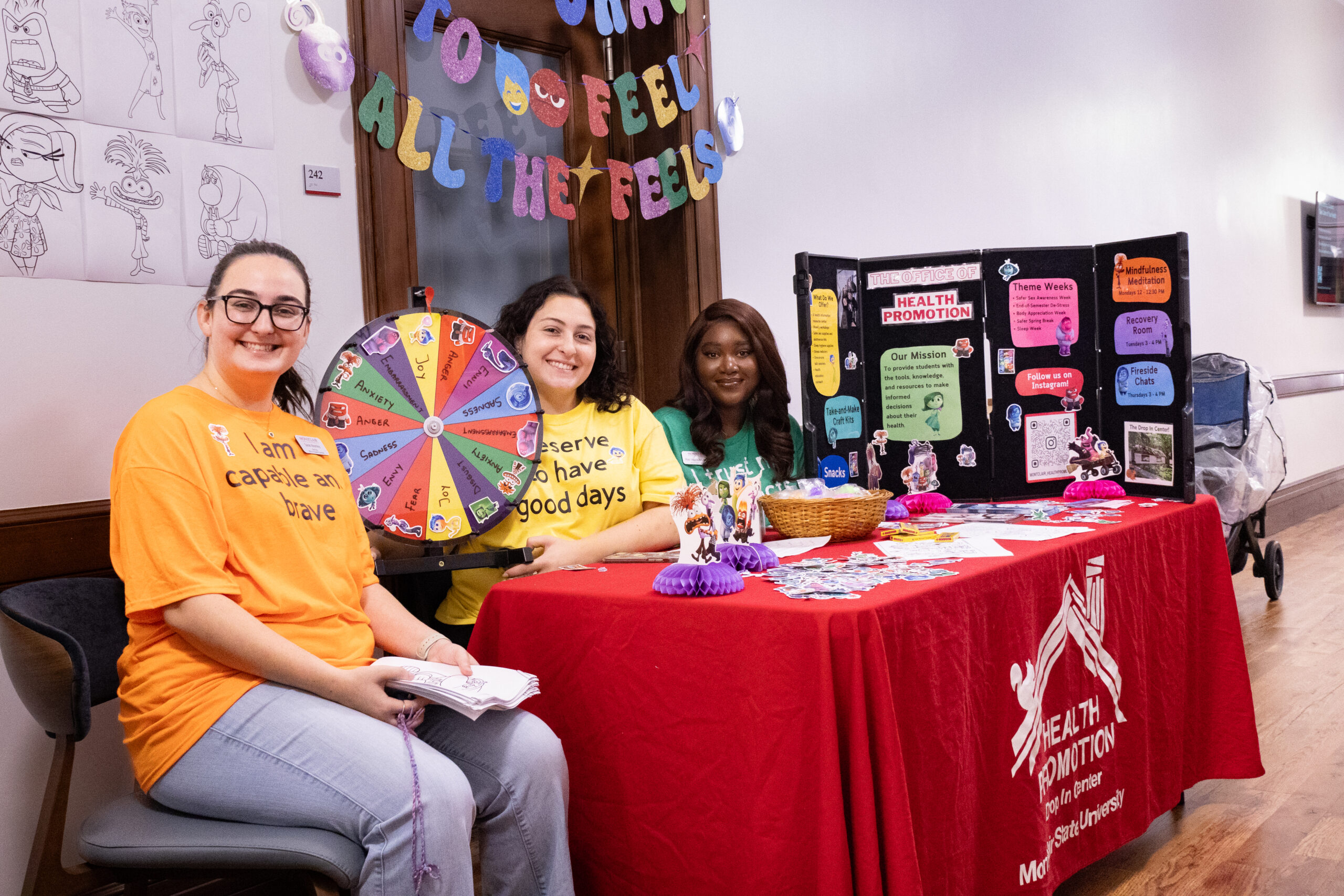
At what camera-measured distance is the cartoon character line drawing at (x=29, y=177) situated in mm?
1923

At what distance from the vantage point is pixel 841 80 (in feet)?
12.7

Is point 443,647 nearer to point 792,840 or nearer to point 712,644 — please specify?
point 712,644

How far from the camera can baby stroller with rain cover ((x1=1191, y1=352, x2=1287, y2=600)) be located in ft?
14.8

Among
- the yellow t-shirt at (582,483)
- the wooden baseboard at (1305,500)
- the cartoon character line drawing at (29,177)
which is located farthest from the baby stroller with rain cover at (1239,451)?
the cartoon character line drawing at (29,177)

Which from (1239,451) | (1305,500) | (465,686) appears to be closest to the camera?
(465,686)

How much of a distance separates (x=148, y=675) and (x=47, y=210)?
979 millimetres

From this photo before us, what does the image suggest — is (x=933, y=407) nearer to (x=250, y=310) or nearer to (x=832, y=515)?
(x=832, y=515)

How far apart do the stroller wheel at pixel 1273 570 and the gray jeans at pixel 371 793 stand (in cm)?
414

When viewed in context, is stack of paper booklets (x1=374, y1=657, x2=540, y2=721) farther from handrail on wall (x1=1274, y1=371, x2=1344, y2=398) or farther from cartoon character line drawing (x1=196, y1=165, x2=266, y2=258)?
handrail on wall (x1=1274, y1=371, x2=1344, y2=398)

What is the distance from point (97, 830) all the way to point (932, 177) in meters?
3.79

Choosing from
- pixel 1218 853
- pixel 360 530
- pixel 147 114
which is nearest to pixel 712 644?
pixel 360 530

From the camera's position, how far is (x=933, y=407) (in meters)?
2.77

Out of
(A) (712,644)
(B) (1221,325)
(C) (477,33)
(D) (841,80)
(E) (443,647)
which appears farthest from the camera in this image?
(B) (1221,325)

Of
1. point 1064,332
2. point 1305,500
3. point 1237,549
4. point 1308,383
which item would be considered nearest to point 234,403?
point 1064,332
